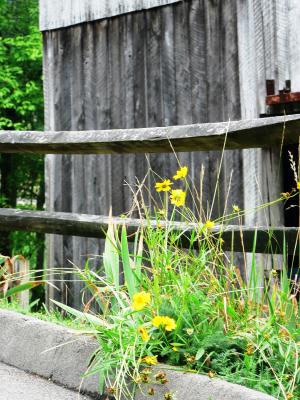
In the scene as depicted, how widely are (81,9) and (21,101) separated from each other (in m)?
7.11

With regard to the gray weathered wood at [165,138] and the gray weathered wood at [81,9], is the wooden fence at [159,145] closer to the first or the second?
the gray weathered wood at [165,138]

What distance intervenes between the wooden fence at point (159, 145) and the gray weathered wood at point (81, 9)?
11.5 ft

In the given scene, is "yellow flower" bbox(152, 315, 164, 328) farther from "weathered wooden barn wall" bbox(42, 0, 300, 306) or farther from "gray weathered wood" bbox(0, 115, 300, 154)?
"weathered wooden barn wall" bbox(42, 0, 300, 306)

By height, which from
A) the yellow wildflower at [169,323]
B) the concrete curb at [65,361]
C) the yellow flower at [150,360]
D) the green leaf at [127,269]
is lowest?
the concrete curb at [65,361]

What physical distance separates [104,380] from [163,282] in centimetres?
44

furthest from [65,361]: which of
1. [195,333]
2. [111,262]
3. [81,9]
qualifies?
[81,9]

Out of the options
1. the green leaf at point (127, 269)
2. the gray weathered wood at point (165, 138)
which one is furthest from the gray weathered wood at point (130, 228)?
the gray weathered wood at point (165, 138)

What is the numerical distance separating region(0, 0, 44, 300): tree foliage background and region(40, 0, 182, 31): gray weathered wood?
236 inches

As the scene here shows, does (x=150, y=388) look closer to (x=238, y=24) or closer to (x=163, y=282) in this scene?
(x=163, y=282)

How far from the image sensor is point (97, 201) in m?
7.59

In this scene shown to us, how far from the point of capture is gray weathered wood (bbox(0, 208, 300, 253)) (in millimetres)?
3201

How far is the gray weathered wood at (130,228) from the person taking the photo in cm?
A: 320

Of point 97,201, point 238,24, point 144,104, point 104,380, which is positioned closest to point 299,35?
point 238,24

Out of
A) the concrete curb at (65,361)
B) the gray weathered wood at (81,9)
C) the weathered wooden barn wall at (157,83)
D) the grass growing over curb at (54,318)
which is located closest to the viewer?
the concrete curb at (65,361)
